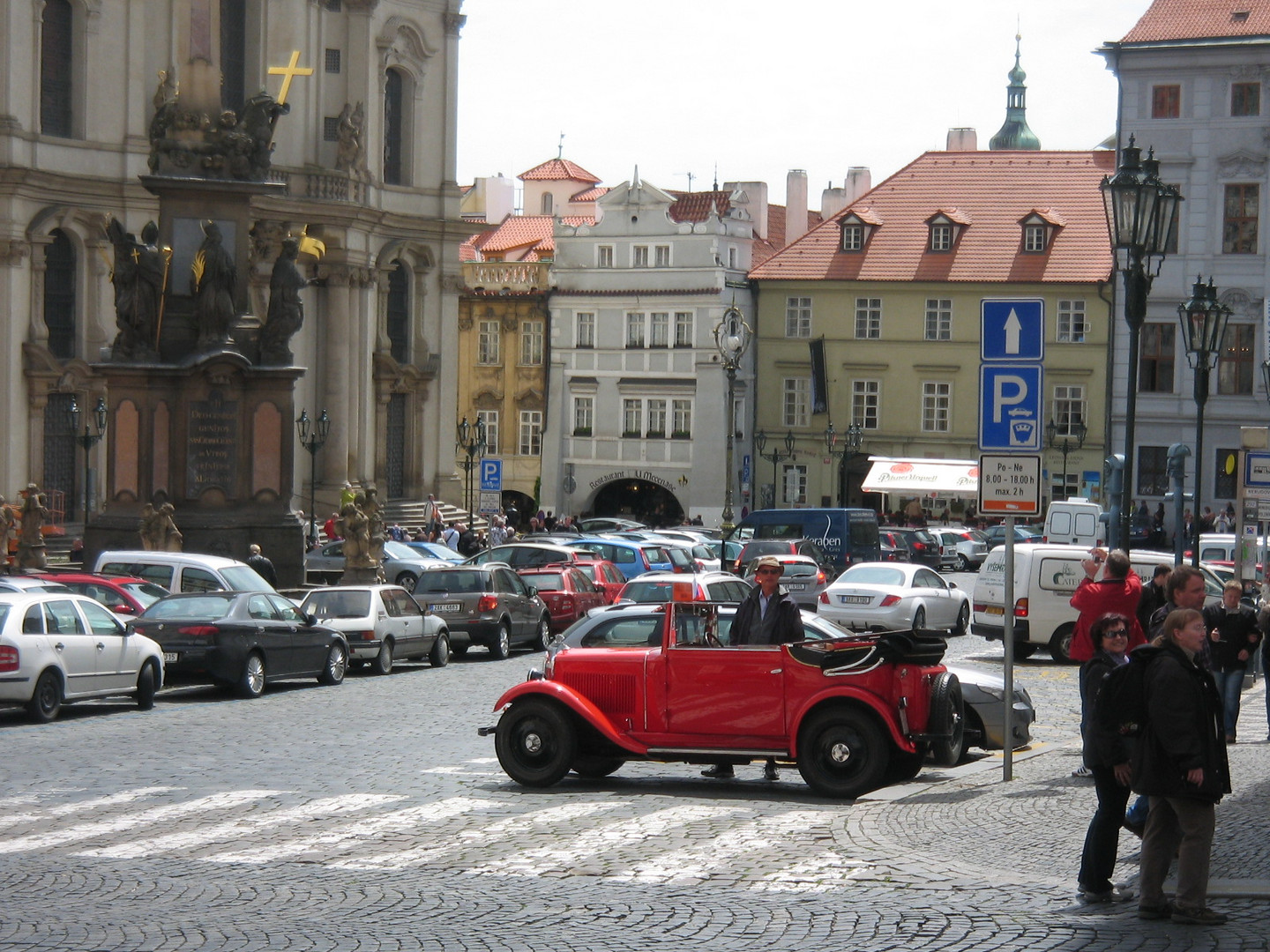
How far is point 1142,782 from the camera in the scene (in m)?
10.1

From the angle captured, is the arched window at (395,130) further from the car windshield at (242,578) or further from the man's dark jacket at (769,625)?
the man's dark jacket at (769,625)

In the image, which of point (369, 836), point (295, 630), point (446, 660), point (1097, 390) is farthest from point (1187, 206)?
point (369, 836)

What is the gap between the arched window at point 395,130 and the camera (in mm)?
65375

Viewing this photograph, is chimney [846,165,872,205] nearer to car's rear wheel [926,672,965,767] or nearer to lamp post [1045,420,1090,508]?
lamp post [1045,420,1090,508]

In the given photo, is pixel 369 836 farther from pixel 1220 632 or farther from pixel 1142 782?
pixel 1220 632

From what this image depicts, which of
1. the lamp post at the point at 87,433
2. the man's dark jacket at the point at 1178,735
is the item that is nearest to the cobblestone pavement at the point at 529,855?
the man's dark jacket at the point at 1178,735

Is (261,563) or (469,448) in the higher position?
(469,448)

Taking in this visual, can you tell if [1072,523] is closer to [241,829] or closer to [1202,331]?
[1202,331]

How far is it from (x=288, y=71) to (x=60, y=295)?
8.72 meters

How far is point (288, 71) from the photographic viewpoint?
55.2 meters

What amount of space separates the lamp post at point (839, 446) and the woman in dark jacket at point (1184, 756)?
2522 inches

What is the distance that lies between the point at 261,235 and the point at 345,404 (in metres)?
5.84

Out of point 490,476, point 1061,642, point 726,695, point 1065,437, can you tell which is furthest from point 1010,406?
point 1065,437

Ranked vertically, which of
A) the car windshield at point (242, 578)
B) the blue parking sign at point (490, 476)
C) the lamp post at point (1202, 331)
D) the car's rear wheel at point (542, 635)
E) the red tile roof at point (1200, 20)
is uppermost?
the red tile roof at point (1200, 20)
